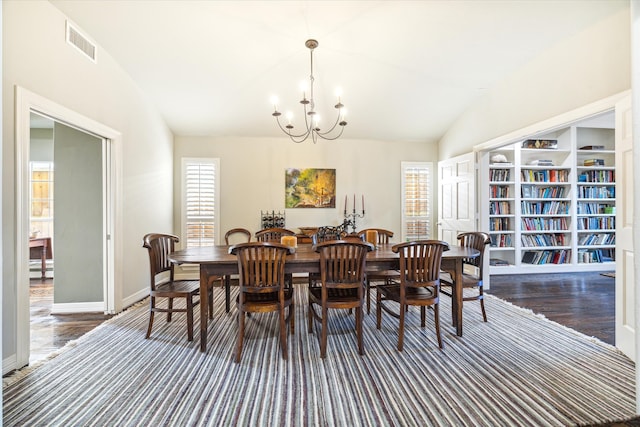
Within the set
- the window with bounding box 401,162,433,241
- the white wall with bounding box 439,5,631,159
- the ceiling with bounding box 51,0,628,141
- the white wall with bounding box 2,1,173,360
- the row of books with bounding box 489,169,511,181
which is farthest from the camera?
the window with bounding box 401,162,433,241

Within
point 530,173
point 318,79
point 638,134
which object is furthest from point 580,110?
point 318,79

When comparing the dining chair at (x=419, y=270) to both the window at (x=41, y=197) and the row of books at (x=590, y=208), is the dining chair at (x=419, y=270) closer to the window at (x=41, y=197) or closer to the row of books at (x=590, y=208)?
the row of books at (x=590, y=208)

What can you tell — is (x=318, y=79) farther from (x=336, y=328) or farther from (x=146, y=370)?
(x=146, y=370)

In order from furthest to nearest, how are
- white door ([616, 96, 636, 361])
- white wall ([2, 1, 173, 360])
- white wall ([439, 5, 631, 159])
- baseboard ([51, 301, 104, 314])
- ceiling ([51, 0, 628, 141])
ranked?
baseboard ([51, 301, 104, 314]) → ceiling ([51, 0, 628, 141]) → white wall ([439, 5, 631, 159]) → white door ([616, 96, 636, 361]) → white wall ([2, 1, 173, 360])

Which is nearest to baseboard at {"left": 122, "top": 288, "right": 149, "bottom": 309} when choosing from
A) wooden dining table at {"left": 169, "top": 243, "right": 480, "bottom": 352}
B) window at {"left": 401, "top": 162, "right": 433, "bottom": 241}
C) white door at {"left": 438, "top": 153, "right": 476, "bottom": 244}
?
wooden dining table at {"left": 169, "top": 243, "right": 480, "bottom": 352}

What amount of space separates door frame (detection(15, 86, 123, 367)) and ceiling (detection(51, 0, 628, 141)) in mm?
941

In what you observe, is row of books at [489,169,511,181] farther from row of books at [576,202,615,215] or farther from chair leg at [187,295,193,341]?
chair leg at [187,295,193,341]

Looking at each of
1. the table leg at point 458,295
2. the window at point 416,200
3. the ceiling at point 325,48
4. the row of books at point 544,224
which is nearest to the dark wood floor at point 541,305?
the row of books at point 544,224

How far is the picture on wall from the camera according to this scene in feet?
17.8

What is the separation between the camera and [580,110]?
2.92m

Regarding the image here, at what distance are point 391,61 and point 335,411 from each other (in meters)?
3.74

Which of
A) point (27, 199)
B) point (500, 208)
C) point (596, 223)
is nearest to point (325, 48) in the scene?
point (27, 199)

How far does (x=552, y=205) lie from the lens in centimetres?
526

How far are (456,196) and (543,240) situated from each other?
1989 millimetres
